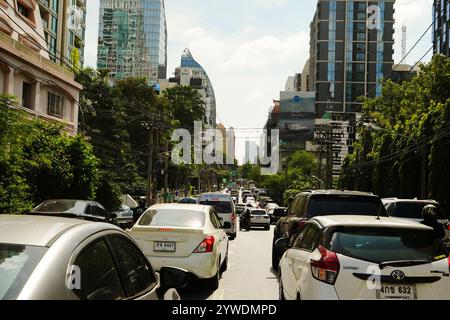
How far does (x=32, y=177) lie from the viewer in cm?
2447

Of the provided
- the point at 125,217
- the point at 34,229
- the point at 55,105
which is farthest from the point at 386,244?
the point at 55,105

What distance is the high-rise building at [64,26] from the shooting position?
57656mm

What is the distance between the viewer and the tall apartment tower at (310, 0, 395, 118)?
416ft

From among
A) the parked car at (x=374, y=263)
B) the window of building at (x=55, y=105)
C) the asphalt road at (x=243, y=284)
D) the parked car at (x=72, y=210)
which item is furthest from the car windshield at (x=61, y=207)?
the window of building at (x=55, y=105)

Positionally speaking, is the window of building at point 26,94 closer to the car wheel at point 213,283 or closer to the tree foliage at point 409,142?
the tree foliage at point 409,142

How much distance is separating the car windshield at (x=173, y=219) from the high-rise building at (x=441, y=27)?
71837 mm

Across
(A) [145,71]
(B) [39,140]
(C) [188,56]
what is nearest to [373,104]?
(B) [39,140]

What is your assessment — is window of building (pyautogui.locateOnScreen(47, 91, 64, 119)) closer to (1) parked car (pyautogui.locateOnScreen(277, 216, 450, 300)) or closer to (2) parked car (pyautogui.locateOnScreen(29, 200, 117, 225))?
(2) parked car (pyautogui.locateOnScreen(29, 200, 117, 225))

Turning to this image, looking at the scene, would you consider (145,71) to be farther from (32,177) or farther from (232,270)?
(232,270)

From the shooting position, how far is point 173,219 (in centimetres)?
1084

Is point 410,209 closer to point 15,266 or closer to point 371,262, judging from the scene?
point 371,262

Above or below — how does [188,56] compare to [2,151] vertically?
above
